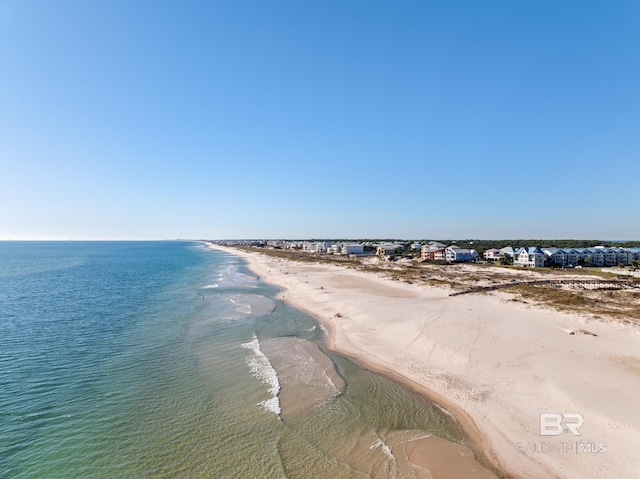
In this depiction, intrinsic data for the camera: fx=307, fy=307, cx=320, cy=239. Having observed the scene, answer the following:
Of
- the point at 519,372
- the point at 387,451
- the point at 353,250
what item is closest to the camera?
the point at 387,451

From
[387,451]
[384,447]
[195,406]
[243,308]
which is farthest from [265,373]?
[243,308]

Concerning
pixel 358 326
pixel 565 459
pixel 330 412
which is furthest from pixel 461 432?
pixel 358 326

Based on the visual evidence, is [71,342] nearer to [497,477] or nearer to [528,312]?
[497,477]

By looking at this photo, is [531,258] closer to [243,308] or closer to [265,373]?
[243,308]

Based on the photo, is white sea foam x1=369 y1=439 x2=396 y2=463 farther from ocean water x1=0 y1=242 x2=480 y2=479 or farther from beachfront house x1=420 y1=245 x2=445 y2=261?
beachfront house x1=420 y1=245 x2=445 y2=261

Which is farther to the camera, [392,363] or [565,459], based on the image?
[392,363]

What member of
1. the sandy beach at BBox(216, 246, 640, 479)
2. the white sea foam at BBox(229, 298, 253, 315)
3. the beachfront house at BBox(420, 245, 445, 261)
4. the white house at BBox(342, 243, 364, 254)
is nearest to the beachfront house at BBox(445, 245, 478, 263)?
the beachfront house at BBox(420, 245, 445, 261)
